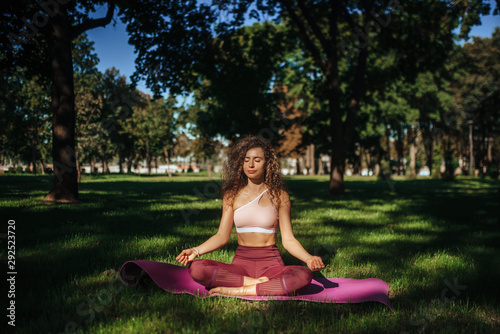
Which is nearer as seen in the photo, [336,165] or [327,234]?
[327,234]

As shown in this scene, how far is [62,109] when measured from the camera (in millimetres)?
9797

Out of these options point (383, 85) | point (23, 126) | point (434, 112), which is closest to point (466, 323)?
point (383, 85)

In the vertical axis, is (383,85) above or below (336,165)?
above

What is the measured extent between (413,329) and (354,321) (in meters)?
0.45

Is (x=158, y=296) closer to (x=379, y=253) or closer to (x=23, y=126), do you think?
(x=379, y=253)

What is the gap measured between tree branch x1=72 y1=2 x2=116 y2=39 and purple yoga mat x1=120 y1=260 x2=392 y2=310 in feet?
33.4

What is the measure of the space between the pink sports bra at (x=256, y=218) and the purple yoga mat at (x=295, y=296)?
2.14ft

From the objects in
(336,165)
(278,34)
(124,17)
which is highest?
(278,34)

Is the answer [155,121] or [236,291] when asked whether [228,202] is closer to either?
[236,291]

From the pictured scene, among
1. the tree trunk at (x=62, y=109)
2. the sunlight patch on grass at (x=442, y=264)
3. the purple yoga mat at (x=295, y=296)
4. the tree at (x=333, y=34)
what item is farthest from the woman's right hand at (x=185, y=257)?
the tree at (x=333, y=34)

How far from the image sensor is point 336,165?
1477 cm

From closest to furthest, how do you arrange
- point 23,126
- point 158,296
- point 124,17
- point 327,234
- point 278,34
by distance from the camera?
1. point 158,296
2. point 327,234
3. point 124,17
4. point 278,34
5. point 23,126

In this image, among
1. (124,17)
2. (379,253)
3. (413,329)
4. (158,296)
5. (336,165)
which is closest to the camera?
(413,329)

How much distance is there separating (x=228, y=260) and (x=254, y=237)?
119 cm
